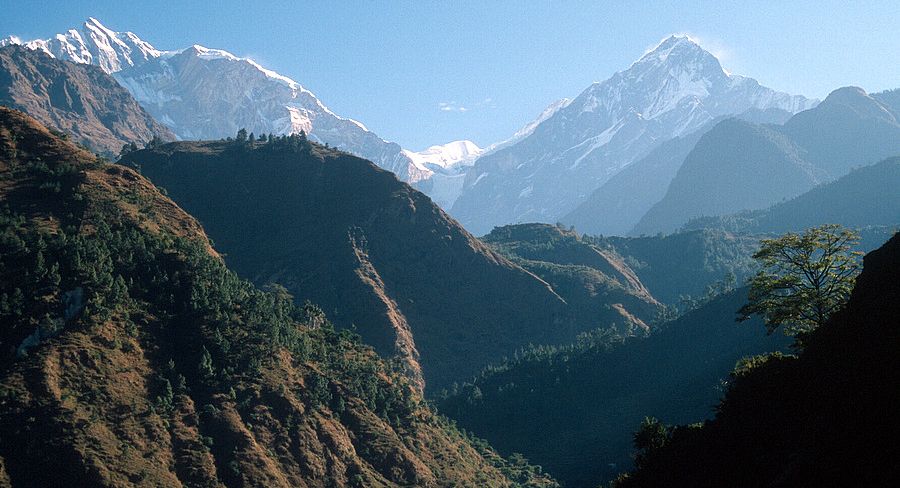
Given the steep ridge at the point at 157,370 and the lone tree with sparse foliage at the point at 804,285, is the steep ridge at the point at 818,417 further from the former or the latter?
the steep ridge at the point at 157,370

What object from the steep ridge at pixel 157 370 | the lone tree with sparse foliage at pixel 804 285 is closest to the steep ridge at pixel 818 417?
the lone tree with sparse foliage at pixel 804 285

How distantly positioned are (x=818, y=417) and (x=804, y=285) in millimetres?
18998

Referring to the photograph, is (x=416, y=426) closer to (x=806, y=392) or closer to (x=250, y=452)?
(x=250, y=452)

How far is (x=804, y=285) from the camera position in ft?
171

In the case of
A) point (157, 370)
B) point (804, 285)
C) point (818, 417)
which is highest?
point (157, 370)

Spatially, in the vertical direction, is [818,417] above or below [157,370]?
below

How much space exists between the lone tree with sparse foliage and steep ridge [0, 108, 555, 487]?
92.0 meters

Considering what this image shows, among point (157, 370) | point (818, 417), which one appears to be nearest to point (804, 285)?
point (818, 417)

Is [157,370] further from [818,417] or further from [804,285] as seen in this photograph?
[818,417]

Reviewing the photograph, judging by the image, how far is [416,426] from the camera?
16662 cm

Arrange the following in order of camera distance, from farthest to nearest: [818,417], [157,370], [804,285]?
1. [157,370]
2. [804,285]
3. [818,417]

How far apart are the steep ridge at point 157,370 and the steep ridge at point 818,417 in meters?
86.7

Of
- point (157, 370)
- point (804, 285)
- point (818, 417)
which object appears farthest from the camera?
point (157, 370)

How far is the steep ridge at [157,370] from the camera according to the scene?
4274 inches
